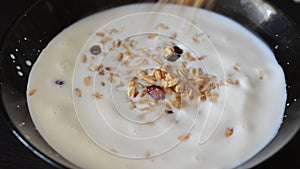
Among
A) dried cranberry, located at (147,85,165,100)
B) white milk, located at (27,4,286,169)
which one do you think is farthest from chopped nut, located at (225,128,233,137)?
dried cranberry, located at (147,85,165,100)

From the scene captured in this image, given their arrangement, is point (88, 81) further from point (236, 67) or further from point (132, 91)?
point (236, 67)

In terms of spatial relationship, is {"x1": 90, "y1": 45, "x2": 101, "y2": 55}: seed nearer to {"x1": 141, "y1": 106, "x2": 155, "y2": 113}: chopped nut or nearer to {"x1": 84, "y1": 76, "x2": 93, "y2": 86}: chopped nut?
{"x1": 84, "y1": 76, "x2": 93, "y2": 86}: chopped nut

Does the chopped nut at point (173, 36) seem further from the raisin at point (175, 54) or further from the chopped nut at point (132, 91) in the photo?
the chopped nut at point (132, 91)

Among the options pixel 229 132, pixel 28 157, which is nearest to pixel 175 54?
pixel 229 132

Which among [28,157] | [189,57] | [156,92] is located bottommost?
[28,157]

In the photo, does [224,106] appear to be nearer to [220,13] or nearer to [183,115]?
[183,115]

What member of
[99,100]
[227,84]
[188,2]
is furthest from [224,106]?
[188,2]
